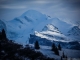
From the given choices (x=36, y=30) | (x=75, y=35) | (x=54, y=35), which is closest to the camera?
(x=75, y=35)

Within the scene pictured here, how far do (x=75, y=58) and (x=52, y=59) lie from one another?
1.53 metres

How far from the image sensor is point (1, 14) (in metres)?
12.8

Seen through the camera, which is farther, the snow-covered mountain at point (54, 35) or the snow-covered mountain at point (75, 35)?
the snow-covered mountain at point (54, 35)

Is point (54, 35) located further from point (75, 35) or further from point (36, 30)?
point (75, 35)

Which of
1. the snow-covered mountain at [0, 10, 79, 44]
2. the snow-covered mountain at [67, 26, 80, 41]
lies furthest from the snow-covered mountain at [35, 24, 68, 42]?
the snow-covered mountain at [67, 26, 80, 41]

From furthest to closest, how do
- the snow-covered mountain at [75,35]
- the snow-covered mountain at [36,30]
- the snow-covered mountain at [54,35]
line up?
the snow-covered mountain at [54,35] < the snow-covered mountain at [36,30] < the snow-covered mountain at [75,35]

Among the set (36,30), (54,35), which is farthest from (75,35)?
(36,30)

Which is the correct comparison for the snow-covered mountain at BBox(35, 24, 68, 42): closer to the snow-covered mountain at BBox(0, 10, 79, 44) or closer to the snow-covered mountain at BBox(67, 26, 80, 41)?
the snow-covered mountain at BBox(0, 10, 79, 44)

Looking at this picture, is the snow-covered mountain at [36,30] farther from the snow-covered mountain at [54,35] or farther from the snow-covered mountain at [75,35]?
the snow-covered mountain at [75,35]

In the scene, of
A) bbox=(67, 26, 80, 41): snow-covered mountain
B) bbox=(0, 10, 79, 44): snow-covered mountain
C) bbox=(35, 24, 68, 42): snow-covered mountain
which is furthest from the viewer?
bbox=(35, 24, 68, 42): snow-covered mountain

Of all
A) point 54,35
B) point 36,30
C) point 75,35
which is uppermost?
point 36,30

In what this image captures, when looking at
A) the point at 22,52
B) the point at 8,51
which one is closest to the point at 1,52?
the point at 8,51

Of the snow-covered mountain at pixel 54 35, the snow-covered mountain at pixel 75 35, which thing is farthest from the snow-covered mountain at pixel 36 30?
the snow-covered mountain at pixel 75 35

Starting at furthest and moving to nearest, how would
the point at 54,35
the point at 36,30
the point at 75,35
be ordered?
the point at 36,30 → the point at 54,35 → the point at 75,35
